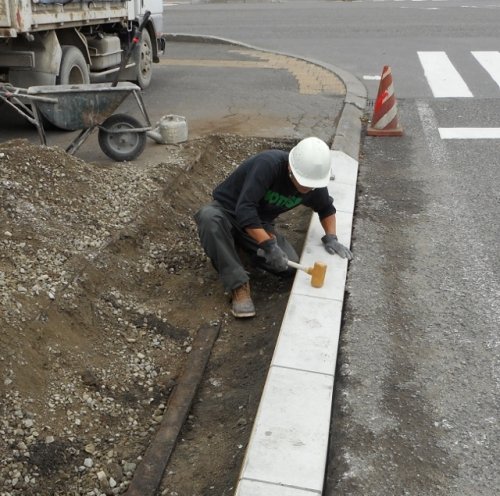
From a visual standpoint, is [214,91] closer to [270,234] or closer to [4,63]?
[4,63]

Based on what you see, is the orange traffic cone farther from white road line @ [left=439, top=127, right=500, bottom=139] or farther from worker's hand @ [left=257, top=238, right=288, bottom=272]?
worker's hand @ [left=257, top=238, right=288, bottom=272]

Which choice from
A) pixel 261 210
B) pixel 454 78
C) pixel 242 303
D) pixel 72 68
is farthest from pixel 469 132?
pixel 242 303

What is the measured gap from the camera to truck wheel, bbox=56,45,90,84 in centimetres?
811

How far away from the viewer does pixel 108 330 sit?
15.0 ft

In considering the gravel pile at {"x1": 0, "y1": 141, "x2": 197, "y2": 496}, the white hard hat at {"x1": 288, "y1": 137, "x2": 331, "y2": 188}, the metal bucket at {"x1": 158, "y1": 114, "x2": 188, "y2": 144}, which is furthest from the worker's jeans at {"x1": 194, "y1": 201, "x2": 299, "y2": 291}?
the metal bucket at {"x1": 158, "y1": 114, "x2": 188, "y2": 144}

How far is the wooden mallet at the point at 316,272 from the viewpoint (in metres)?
4.68

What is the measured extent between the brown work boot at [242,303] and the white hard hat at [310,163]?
2.88ft

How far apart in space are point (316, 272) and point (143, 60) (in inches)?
293

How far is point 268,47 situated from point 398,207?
31.9ft

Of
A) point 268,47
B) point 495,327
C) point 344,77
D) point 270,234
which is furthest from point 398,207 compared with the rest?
point 268,47

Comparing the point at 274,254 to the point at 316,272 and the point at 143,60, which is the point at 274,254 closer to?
the point at 316,272

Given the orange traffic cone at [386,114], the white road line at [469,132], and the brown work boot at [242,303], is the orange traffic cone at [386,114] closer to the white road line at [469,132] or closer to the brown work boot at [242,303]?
the white road line at [469,132]

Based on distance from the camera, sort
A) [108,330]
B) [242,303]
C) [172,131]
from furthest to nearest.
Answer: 1. [172,131]
2. [242,303]
3. [108,330]

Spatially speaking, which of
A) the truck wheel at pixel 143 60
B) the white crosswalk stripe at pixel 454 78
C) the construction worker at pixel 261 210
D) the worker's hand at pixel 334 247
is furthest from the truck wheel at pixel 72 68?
the white crosswalk stripe at pixel 454 78
